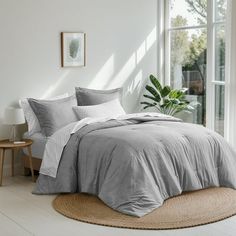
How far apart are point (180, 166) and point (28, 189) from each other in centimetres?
171

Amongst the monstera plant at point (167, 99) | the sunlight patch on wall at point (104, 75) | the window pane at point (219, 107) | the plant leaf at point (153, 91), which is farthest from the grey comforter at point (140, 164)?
the plant leaf at point (153, 91)

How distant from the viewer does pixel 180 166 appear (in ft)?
15.4

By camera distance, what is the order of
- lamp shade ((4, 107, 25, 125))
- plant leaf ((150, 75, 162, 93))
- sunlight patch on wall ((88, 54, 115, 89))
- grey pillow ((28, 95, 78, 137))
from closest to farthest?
lamp shade ((4, 107, 25, 125)), grey pillow ((28, 95, 78, 137)), sunlight patch on wall ((88, 54, 115, 89)), plant leaf ((150, 75, 162, 93))

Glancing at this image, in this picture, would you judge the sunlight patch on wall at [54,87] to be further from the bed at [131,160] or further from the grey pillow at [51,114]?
the bed at [131,160]

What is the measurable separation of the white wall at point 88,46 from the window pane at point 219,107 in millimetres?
1236

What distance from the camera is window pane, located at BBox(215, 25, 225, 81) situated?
21.2ft

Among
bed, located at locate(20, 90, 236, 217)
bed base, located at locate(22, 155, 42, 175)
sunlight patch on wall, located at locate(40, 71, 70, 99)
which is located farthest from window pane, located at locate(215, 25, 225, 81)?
bed base, located at locate(22, 155, 42, 175)

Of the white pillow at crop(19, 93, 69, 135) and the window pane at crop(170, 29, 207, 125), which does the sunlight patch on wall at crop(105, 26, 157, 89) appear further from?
the white pillow at crop(19, 93, 69, 135)

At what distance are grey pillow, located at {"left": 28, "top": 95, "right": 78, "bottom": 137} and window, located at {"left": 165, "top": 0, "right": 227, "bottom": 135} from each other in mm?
2077

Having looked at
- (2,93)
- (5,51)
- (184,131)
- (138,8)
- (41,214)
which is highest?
(138,8)

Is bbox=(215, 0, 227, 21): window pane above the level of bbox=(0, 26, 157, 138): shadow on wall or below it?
above

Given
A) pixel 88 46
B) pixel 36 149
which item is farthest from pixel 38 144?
pixel 88 46

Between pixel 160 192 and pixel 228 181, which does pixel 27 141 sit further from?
pixel 228 181

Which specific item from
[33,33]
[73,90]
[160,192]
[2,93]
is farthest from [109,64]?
[160,192]
